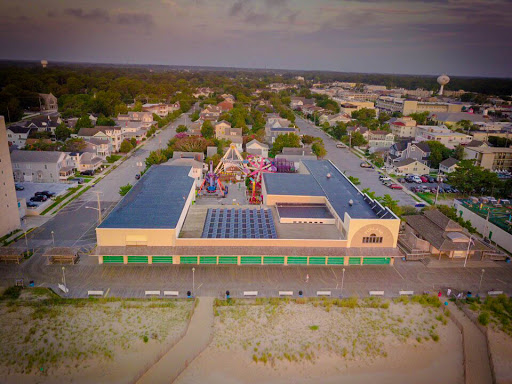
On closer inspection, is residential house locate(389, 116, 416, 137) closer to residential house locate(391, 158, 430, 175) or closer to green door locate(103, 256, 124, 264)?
residential house locate(391, 158, 430, 175)

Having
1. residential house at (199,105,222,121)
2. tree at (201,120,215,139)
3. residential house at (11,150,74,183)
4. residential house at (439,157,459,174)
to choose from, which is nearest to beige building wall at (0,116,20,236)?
residential house at (11,150,74,183)

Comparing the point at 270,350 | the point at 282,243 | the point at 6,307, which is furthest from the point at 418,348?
the point at 6,307

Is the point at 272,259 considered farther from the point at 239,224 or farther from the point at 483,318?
the point at 483,318

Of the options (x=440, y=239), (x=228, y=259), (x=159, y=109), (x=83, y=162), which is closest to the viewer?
(x=228, y=259)

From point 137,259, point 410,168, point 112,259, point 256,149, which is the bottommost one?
point 112,259

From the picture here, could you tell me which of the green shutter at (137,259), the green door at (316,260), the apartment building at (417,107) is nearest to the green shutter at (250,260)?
the green door at (316,260)

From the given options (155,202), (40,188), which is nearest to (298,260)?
(155,202)

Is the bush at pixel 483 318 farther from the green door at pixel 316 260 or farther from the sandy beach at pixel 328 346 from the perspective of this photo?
the green door at pixel 316 260
